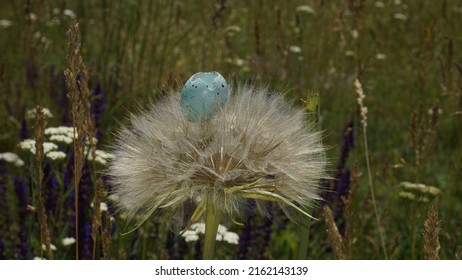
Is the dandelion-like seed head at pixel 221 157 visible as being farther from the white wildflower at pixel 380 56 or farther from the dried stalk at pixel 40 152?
the white wildflower at pixel 380 56

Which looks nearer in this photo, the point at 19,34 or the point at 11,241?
the point at 11,241

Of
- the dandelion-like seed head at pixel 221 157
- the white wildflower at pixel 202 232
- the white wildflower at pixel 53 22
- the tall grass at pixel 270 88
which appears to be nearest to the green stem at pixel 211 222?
the dandelion-like seed head at pixel 221 157

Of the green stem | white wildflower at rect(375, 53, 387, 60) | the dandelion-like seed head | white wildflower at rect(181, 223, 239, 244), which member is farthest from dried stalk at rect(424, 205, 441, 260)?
white wildflower at rect(375, 53, 387, 60)

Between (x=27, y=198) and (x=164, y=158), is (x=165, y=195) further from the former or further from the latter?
(x=27, y=198)

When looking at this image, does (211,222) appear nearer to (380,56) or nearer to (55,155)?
(55,155)

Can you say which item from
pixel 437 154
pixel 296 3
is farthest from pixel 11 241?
pixel 296 3

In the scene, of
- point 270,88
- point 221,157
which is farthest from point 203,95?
point 270,88
